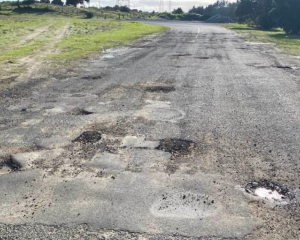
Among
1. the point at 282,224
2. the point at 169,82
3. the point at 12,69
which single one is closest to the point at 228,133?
the point at 282,224

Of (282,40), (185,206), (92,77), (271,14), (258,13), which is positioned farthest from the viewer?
(258,13)

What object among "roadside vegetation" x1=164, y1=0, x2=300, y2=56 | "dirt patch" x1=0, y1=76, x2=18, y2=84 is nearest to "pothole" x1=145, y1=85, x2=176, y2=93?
"dirt patch" x1=0, y1=76, x2=18, y2=84

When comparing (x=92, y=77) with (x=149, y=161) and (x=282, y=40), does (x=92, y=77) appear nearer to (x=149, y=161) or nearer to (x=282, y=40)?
(x=149, y=161)

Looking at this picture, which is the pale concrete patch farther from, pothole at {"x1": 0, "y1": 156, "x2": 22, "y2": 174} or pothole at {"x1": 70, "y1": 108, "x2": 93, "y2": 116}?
pothole at {"x1": 0, "y1": 156, "x2": 22, "y2": 174}

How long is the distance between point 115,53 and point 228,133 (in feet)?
42.6

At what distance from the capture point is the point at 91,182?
4.86m

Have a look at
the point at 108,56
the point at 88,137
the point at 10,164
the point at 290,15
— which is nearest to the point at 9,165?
the point at 10,164

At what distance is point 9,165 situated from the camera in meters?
5.33

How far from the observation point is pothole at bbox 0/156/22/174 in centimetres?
519

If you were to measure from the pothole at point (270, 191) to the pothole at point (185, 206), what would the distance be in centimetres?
61

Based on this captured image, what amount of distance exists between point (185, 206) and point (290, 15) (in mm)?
36160

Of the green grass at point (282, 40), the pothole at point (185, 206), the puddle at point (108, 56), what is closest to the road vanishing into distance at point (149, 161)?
the pothole at point (185, 206)

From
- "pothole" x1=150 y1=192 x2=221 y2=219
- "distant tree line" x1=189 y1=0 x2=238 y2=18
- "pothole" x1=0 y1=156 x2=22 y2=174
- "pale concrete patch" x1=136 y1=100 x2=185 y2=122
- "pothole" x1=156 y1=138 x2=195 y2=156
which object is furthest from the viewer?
"distant tree line" x1=189 y1=0 x2=238 y2=18

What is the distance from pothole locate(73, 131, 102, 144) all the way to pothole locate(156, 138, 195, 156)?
115cm
